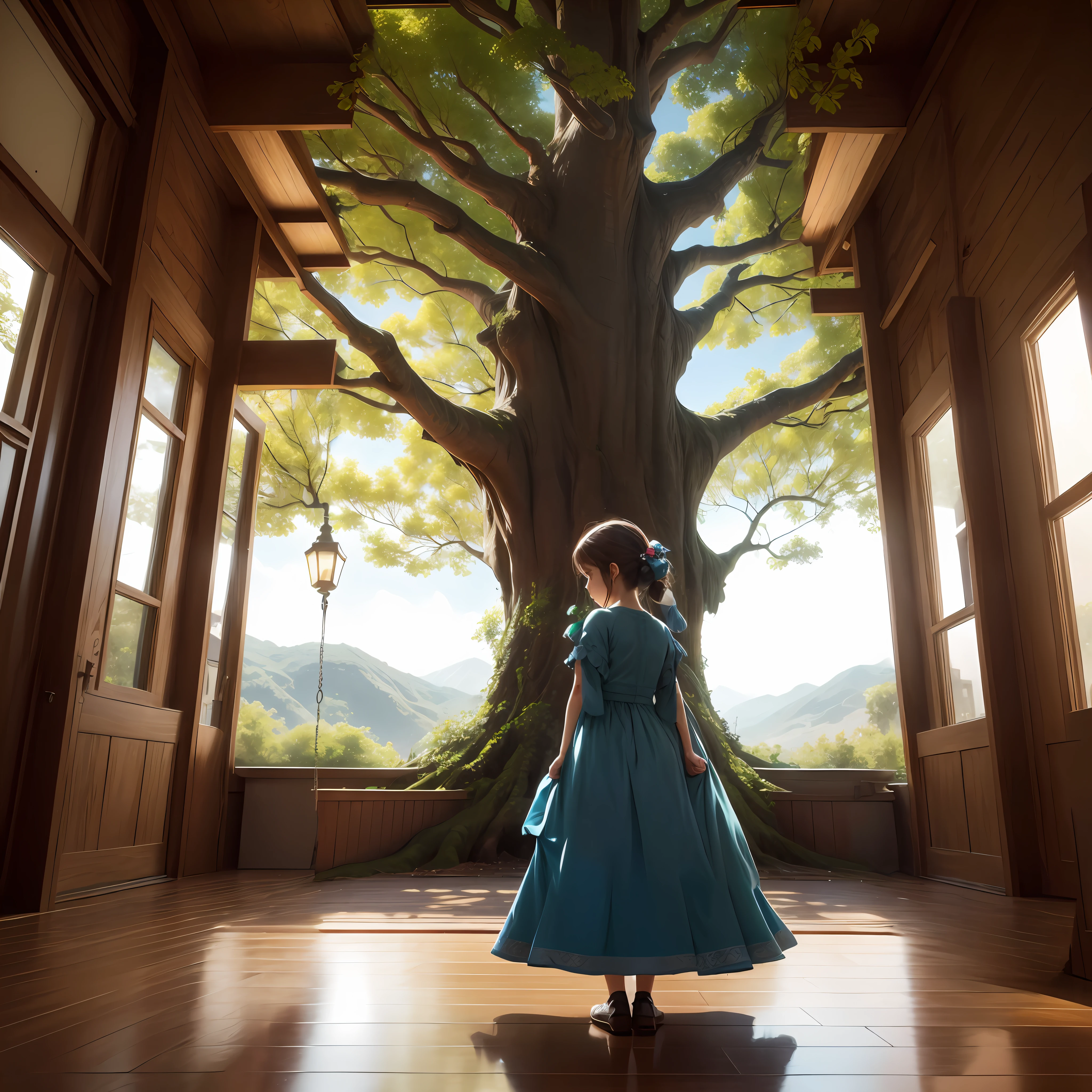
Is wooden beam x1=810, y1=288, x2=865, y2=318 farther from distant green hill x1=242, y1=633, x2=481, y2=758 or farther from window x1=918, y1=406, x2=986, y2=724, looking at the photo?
distant green hill x1=242, y1=633, x2=481, y2=758

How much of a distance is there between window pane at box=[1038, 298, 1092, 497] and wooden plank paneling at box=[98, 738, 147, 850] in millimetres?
4313

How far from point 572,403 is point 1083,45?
3.46m

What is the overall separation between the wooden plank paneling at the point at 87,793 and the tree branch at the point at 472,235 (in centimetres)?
345

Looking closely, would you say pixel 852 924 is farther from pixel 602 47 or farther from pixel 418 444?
pixel 418 444

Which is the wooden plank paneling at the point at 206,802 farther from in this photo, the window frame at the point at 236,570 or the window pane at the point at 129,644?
the window pane at the point at 129,644

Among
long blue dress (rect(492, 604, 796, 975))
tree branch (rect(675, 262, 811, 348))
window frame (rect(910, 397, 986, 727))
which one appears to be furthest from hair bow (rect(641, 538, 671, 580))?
tree branch (rect(675, 262, 811, 348))

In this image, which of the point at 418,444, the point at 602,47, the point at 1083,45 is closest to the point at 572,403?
the point at 602,47

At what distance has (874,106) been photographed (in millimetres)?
4543

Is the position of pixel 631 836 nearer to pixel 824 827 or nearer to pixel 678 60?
pixel 824 827

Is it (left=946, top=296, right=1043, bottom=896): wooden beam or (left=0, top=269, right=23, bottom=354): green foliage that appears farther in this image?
(left=946, top=296, right=1043, bottom=896): wooden beam

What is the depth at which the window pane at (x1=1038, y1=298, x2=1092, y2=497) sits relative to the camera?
10.3 ft

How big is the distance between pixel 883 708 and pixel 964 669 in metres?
9.11

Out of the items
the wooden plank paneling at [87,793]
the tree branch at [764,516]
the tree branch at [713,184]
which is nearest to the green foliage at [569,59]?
the tree branch at [713,184]

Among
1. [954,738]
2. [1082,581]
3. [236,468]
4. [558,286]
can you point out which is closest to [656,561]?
[1082,581]
